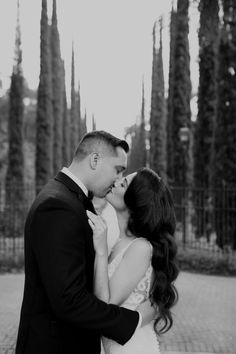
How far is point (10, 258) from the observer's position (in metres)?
12.0

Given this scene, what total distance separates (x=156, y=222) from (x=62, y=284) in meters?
0.74

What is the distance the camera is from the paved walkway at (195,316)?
5.79m

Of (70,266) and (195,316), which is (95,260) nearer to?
(70,266)

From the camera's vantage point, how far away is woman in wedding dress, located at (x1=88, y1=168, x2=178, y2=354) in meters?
2.56

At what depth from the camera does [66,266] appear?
7.02ft

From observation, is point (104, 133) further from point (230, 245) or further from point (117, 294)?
point (230, 245)

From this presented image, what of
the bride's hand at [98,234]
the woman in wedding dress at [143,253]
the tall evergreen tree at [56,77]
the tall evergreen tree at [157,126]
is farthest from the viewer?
the tall evergreen tree at [56,77]

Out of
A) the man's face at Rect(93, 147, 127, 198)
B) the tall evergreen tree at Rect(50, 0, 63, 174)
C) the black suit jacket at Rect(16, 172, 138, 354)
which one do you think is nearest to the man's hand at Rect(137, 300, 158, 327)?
the black suit jacket at Rect(16, 172, 138, 354)

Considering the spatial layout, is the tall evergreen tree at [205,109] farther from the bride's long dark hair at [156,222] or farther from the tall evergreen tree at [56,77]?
the tall evergreen tree at [56,77]

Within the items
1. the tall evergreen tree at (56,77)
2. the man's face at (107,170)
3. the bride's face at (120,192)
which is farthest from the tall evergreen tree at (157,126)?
the man's face at (107,170)

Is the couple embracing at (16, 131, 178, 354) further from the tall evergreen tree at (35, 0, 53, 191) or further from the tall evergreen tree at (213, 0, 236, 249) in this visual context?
the tall evergreen tree at (35, 0, 53, 191)

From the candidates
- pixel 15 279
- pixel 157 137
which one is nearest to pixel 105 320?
pixel 15 279

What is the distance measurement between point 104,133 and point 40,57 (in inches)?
836

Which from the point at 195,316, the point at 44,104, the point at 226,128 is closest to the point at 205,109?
the point at 226,128
